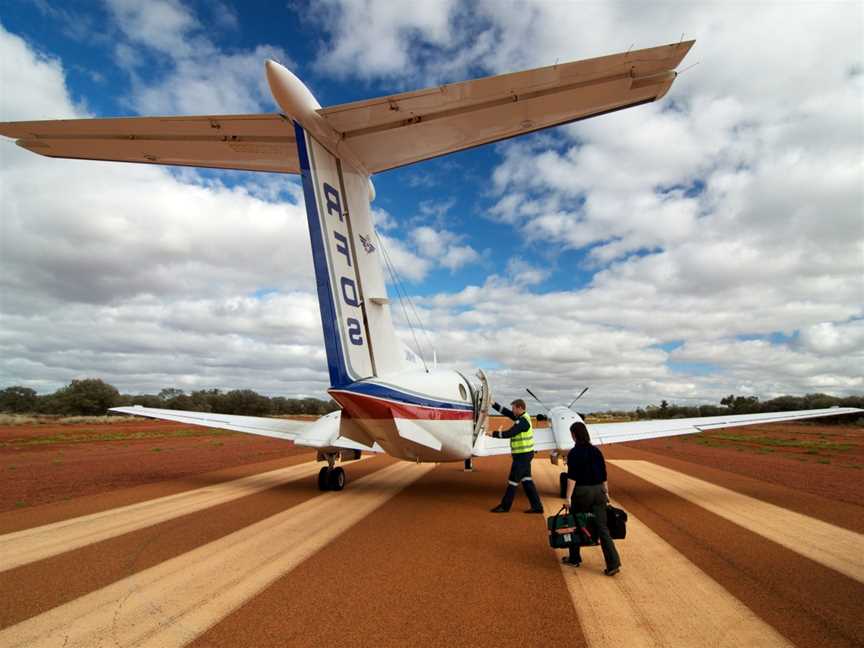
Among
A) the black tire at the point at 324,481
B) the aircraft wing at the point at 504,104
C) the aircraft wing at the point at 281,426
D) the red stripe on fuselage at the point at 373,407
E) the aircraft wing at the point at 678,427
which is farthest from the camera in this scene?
the black tire at the point at 324,481

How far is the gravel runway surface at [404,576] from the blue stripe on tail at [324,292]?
7.76 feet

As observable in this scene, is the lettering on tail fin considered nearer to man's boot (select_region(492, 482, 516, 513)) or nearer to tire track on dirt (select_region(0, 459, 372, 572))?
man's boot (select_region(492, 482, 516, 513))

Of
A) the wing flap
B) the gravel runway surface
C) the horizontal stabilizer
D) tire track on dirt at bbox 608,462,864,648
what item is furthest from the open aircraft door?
the horizontal stabilizer

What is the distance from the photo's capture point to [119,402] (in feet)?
194

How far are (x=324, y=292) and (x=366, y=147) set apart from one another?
2554 millimetres

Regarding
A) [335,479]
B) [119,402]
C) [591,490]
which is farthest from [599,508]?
[119,402]

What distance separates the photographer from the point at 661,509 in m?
8.76

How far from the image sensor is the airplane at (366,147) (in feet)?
18.3

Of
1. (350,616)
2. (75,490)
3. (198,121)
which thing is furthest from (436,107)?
(75,490)

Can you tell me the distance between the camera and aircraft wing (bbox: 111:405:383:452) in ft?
32.0

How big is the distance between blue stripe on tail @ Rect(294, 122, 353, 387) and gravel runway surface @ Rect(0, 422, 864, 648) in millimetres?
2365

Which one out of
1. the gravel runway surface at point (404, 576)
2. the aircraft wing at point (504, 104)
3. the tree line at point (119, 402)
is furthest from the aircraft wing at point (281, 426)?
the tree line at point (119, 402)

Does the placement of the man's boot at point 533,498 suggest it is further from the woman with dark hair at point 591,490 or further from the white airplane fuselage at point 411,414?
the woman with dark hair at point 591,490

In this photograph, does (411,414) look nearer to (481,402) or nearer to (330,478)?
(330,478)
